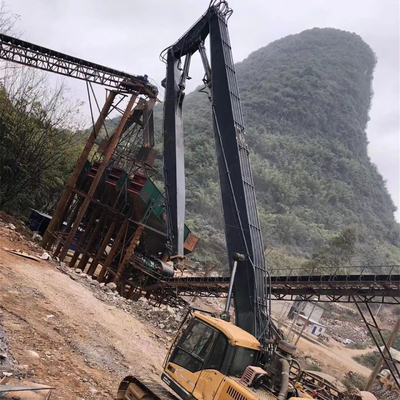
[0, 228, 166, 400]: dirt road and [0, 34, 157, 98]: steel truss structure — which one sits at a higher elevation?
[0, 34, 157, 98]: steel truss structure

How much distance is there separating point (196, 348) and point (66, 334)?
315cm

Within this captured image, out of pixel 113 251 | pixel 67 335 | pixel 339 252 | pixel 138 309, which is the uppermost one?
pixel 339 252

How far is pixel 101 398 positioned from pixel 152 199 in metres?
10.4

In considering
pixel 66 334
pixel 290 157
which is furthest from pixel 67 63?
pixel 290 157

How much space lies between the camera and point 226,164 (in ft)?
30.1

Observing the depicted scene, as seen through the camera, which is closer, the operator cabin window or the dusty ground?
the operator cabin window

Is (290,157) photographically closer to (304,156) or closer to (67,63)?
(304,156)

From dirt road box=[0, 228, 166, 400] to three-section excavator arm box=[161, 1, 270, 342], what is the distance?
8.54 ft

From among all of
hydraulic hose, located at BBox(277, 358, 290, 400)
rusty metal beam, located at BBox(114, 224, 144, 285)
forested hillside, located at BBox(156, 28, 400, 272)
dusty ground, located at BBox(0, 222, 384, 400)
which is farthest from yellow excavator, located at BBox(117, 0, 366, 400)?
forested hillside, located at BBox(156, 28, 400, 272)

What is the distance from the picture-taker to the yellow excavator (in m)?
4.73

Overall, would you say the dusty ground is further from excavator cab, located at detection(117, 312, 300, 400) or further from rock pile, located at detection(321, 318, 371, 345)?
rock pile, located at detection(321, 318, 371, 345)

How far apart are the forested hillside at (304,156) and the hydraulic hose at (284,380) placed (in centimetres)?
3445

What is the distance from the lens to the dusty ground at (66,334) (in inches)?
217

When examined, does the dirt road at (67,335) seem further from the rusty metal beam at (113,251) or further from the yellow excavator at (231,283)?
the rusty metal beam at (113,251)
